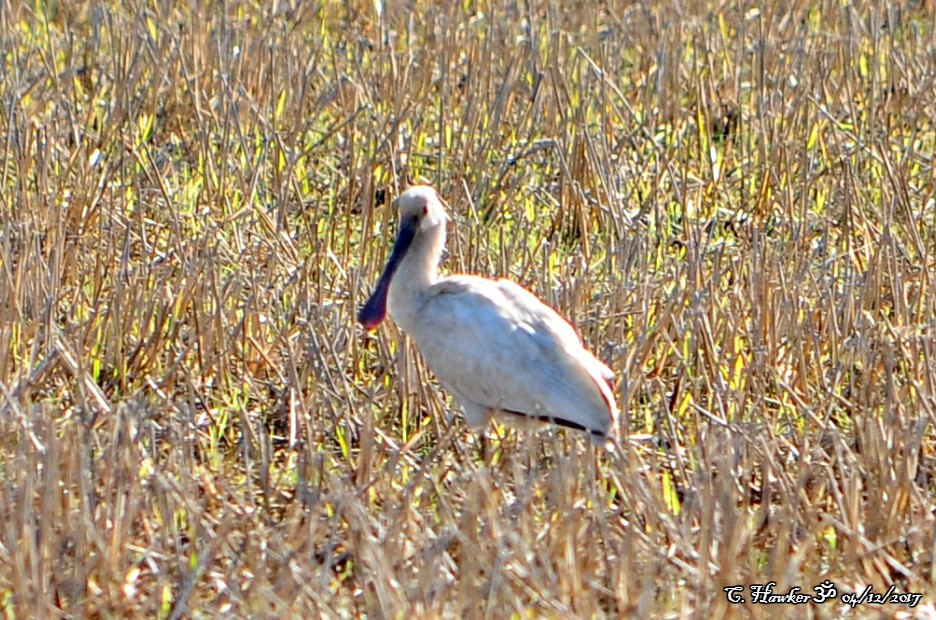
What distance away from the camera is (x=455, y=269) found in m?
5.42

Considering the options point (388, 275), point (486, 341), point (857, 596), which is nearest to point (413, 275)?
point (388, 275)

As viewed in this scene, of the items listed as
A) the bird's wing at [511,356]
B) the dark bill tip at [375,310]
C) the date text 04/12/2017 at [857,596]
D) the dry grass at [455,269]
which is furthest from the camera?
the dark bill tip at [375,310]

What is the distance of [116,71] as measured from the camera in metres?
6.52

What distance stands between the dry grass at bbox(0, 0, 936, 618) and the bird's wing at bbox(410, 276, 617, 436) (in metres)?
0.10

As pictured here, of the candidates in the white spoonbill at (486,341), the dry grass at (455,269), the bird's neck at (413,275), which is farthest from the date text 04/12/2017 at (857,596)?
the bird's neck at (413,275)

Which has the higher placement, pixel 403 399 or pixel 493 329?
pixel 493 329

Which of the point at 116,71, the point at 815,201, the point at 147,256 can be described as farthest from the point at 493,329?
the point at 116,71

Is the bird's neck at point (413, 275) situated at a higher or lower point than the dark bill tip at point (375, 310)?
higher

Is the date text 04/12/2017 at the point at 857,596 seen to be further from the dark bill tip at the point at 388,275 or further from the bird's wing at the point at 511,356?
the dark bill tip at the point at 388,275

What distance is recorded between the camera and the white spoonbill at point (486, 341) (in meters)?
4.08

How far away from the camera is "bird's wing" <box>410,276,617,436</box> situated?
13.3 feet

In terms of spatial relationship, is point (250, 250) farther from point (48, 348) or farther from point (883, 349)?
point (883, 349)

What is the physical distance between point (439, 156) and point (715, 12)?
2829mm

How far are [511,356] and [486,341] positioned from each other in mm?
80
